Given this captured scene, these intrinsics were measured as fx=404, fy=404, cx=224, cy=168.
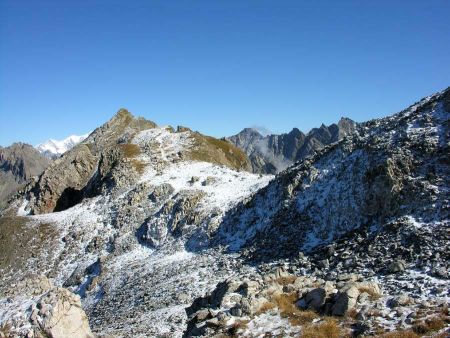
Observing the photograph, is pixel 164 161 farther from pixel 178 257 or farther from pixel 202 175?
pixel 178 257

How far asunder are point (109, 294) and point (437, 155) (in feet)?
112

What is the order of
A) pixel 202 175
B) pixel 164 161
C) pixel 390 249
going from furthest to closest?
1. pixel 164 161
2. pixel 202 175
3. pixel 390 249

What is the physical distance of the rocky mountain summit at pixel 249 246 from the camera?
830 inches

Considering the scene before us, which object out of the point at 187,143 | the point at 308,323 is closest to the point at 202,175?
the point at 187,143

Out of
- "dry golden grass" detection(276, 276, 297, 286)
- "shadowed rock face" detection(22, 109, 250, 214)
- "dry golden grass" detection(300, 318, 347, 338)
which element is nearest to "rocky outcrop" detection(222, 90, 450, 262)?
"dry golden grass" detection(276, 276, 297, 286)

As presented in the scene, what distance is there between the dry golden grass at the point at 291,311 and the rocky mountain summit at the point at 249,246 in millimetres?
A: 96

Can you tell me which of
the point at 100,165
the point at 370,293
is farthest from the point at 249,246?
the point at 100,165

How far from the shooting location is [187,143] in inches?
3061

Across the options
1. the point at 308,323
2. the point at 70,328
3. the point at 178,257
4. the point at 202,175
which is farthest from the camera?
the point at 202,175

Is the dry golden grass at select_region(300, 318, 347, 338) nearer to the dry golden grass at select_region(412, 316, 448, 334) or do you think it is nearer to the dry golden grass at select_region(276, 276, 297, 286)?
the dry golden grass at select_region(412, 316, 448, 334)

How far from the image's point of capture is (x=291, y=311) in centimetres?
2095

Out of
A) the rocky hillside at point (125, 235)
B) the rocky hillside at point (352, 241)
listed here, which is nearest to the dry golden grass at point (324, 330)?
the rocky hillside at point (352, 241)

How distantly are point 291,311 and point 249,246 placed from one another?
2011cm

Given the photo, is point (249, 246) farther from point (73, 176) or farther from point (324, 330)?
point (73, 176)
